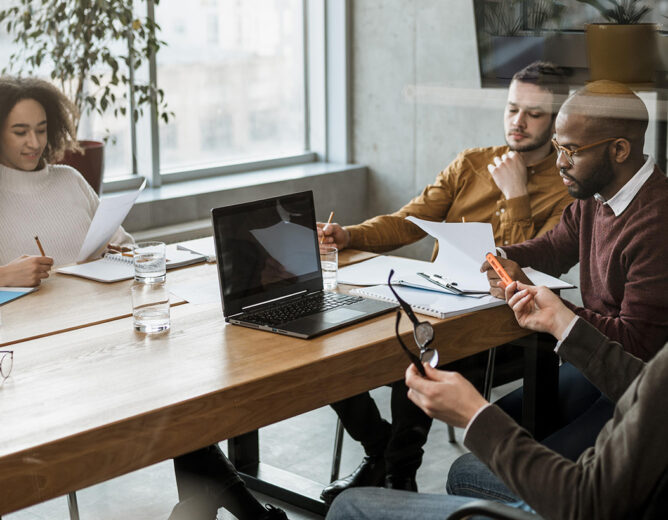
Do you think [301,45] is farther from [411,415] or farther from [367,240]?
[411,415]

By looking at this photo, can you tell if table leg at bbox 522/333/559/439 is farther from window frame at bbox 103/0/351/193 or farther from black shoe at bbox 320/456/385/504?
window frame at bbox 103/0/351/193

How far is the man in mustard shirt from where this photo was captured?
2449 millimetres

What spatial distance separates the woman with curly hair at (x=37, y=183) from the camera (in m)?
2.66

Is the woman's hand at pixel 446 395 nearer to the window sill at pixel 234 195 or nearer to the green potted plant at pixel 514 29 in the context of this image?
the green potted plant at pixel 514 29

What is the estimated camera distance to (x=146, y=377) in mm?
1580

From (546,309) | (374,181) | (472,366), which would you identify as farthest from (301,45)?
(546,309)

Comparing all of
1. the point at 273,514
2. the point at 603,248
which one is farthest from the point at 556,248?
the point at 273,514

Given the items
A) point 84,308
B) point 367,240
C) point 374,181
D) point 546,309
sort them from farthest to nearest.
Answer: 1. point 374,181
2. point 367,240
3. point 84,308
4. point 546,309

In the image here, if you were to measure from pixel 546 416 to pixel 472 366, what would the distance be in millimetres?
309

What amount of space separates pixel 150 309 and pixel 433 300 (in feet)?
2.07

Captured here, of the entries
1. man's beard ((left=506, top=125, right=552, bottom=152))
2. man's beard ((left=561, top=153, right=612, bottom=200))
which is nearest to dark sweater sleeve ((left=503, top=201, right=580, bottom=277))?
man's beard ((left=561, top=153, right=612, bottom=200))

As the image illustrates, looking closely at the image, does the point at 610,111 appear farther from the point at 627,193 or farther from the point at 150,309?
the point at 150,309

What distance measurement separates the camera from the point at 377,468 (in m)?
2.44

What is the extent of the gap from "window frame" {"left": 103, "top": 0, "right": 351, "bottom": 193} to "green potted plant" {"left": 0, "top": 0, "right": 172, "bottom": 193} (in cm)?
80
